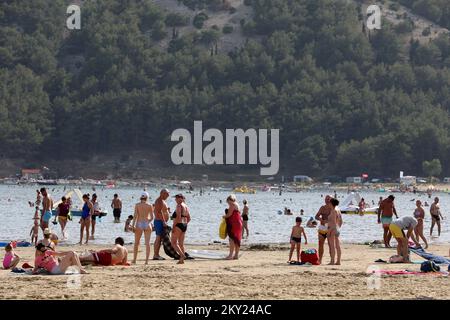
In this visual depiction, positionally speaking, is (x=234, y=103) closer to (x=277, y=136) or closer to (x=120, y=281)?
(x=277, y=136)

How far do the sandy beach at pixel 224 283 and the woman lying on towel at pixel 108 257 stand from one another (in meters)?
0.30

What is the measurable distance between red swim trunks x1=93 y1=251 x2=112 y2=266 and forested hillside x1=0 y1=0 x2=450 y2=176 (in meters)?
117

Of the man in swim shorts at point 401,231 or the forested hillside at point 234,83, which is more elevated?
the forested hillside at point 234,83

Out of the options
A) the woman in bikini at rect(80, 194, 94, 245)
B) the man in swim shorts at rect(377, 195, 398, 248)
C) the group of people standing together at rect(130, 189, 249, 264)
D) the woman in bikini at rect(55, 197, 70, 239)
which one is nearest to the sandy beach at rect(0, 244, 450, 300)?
the group of people standing together at rect(130, 189, 249, 264)

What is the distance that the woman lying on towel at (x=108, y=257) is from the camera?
2203cm

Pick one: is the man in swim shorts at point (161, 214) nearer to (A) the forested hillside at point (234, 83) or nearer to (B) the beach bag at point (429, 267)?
(B) the beach bag at point (429, 267)

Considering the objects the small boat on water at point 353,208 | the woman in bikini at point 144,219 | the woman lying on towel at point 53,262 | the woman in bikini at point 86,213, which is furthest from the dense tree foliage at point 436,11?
the woman lying on towel at point 53,262

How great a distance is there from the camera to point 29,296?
693 inches

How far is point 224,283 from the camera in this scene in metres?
19.6

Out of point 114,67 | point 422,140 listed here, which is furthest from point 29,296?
point 114,67

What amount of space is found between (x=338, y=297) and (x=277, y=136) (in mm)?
124987

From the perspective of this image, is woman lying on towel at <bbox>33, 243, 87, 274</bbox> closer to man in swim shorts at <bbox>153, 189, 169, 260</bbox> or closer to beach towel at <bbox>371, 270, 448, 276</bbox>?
man in swim shorts at <bbox>153, 189, 169, 260</bbox>
